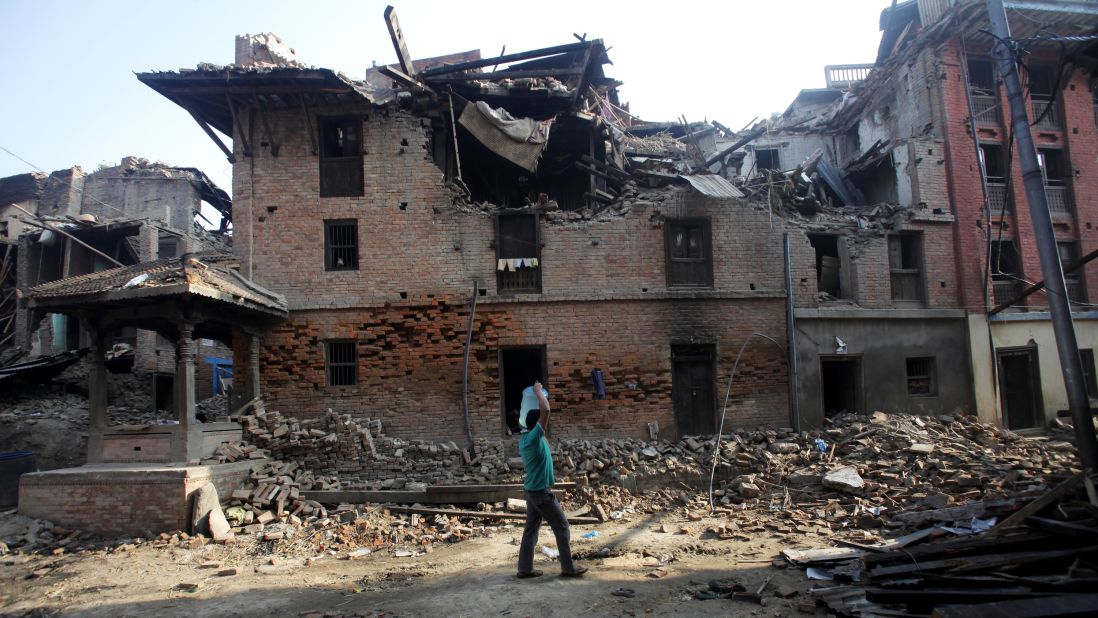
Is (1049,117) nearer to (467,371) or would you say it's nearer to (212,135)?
(467,371)

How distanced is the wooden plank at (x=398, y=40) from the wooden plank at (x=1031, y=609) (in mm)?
13034

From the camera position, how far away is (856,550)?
686 centimetres

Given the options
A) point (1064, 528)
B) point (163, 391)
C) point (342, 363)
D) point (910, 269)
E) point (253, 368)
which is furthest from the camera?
point (163, 391)

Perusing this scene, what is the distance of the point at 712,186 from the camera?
13.9 meters

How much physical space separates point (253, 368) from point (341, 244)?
3.19 metres

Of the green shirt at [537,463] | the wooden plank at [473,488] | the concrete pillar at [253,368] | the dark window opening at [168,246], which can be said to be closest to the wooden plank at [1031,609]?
the green shirt at [537,463]

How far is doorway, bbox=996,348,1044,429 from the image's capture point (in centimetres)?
1491

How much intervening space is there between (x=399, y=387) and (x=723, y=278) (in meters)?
7.59

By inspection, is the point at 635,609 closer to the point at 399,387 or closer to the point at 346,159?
the point at 399,387

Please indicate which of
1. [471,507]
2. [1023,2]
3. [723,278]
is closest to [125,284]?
[471,507]

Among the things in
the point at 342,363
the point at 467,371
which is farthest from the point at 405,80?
the point at 467,371

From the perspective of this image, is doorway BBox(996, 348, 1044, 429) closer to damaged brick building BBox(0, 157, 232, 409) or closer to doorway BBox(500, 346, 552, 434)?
doorway BBox(500, 346, 552, 434)

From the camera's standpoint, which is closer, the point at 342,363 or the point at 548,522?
the point at 548,522

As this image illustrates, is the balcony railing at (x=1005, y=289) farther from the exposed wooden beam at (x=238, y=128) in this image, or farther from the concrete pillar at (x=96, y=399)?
the concrete pillar at (x=96, y=399)
